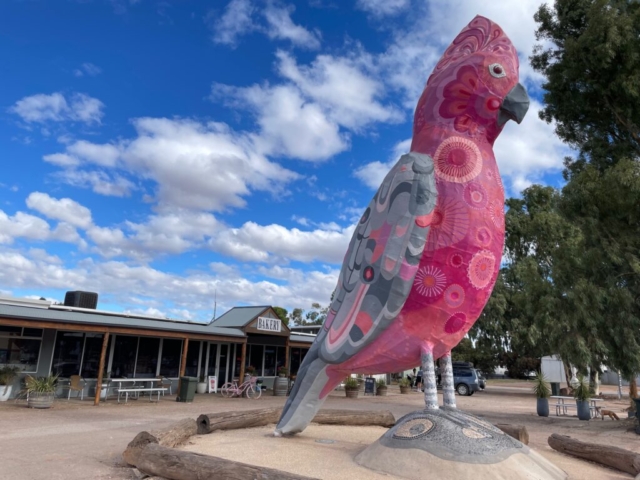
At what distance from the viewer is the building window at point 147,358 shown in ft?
60.0

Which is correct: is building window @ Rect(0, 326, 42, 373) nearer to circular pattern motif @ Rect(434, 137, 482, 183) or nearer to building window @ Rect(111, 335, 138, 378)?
building window @ Rect(111, 335, 138, 378)

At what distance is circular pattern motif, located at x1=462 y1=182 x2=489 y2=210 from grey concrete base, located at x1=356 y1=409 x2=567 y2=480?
276 centimetres

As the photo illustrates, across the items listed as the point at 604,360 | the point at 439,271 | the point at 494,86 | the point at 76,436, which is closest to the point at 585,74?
the point at 604,360

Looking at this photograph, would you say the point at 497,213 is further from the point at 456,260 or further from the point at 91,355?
the point at 91,355

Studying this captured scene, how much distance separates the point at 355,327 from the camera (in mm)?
6367

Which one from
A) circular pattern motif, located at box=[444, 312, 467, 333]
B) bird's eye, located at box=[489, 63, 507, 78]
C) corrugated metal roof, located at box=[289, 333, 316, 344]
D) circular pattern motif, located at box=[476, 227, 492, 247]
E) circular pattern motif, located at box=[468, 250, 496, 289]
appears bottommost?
circular pattern motif, located at box=[444, 312, 467, 333]

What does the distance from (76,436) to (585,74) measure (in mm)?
16441

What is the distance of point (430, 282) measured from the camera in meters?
6.03

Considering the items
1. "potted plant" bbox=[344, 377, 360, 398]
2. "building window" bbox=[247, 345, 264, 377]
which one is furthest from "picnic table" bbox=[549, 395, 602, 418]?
"building window" bbox=[247, 345, 264, 377]

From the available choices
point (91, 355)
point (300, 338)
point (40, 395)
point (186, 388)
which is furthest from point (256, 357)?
point (40, 395)

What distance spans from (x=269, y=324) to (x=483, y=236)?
15689mm

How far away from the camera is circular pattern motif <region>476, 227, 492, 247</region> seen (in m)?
6.11

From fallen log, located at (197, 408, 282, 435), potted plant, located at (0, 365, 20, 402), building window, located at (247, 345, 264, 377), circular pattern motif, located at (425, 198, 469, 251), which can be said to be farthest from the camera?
building window, located at (247, 345, 264, 377)

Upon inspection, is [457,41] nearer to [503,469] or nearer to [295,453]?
[503,469]
